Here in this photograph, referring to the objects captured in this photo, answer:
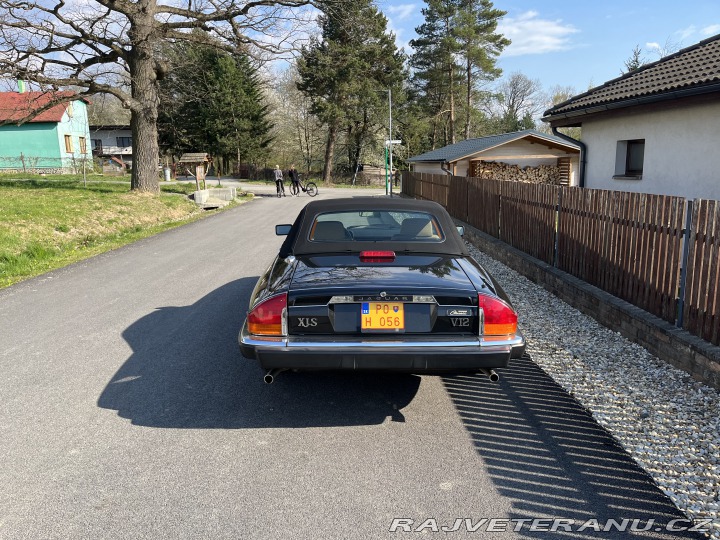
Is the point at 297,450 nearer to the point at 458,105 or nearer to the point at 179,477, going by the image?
the point at 179,477

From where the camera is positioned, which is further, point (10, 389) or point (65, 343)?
point (65, 343)

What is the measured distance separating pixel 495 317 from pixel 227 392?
207 cm

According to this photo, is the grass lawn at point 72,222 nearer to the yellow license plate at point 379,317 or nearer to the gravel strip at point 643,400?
the yellow license plate at point 379,317

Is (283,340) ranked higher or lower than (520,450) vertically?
higher

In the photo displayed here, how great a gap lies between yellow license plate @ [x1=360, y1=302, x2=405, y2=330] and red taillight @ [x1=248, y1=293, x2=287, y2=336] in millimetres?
507

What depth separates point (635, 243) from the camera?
5.75 meters

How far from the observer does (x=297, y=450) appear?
3.27m

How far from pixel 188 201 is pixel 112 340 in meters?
17.8

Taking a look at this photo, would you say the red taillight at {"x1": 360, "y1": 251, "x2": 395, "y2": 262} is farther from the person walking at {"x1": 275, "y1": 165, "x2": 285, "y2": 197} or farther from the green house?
the green house

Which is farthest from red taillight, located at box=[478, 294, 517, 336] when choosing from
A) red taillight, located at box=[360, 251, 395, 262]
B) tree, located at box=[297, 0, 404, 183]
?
tree, located at box=[297, 0, 404, 183]

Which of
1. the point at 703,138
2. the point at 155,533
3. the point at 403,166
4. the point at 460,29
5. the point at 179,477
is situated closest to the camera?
the point at 155,533

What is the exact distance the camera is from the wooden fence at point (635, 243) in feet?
15.0

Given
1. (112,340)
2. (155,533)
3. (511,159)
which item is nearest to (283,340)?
(155,533)

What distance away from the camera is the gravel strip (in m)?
2.93
